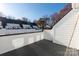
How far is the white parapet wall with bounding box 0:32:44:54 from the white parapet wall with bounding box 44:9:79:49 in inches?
5.4

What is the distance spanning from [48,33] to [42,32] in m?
0.08

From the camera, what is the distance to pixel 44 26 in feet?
6.88

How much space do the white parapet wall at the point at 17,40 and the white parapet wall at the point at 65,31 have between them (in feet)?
0.45

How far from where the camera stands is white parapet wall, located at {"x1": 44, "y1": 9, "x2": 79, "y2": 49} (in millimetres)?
2045

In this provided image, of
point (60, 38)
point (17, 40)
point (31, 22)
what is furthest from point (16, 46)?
point (60, 38)

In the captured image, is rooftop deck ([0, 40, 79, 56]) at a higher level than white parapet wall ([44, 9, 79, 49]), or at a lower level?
lower

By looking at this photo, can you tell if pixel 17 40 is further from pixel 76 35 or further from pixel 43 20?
pixel 76 35

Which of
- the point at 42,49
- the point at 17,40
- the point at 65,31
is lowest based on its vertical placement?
the point at 42,49

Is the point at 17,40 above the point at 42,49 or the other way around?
above

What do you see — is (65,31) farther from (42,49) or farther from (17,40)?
(17,40)

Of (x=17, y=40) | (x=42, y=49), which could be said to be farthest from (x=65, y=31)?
(x=17, y=40)

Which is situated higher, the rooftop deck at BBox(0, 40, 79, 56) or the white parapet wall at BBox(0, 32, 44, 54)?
the white parapet wall at BBox(0, 32, 44, 54)

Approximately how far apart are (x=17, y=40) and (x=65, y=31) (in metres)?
0.64

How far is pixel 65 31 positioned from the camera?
6.82 feet
